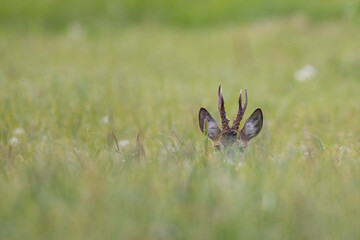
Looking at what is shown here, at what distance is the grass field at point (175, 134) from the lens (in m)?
2.34

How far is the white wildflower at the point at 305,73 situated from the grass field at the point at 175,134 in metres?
0.10

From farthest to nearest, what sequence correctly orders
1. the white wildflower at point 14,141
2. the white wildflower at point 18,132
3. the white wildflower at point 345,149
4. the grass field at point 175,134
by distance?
1. the white wildflower at point 18,132
2. the white wildflower at point 14,141
3. the white wildflower at point 345,149
4. the grass field at point 175,134

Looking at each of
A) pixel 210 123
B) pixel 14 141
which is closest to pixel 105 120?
pixel 14 141

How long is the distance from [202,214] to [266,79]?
22.2 feet

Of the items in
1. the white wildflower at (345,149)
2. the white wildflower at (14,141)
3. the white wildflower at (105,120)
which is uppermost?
the white wildflower at (345,149)

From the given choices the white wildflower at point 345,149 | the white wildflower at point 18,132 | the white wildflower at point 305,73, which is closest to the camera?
the white wildflower at point 345,149

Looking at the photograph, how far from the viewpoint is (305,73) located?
343 inches

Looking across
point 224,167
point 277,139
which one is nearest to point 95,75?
point 277,139

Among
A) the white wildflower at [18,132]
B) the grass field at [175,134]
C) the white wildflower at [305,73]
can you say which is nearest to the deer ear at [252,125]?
the grass field at [175,134]

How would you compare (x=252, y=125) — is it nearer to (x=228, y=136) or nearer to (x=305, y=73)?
(x=228, y=136)

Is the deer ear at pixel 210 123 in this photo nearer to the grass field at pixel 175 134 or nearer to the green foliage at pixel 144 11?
the grass field at pixel 175 134

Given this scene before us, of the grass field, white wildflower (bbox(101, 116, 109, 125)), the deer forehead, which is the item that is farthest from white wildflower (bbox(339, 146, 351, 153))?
white wildflower (bbox(101, 116, 109, 125))

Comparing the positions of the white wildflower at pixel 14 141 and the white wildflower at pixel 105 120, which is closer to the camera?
the white wildflower at pixel 14 141

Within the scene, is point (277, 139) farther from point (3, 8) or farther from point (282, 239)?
point (3, 8)
